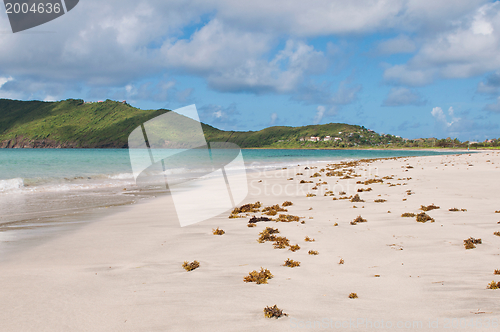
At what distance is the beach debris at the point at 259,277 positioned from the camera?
166 inches

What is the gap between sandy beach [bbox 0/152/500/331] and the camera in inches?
126

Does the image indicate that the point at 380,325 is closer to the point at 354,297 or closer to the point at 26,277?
the point at 354,297

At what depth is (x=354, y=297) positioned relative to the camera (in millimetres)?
3650

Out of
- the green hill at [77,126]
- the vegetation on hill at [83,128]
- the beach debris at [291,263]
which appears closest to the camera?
the beach debris at [291,263]

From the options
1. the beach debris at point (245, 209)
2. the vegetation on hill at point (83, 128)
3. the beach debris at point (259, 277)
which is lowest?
the beach debris at point (245, 209)

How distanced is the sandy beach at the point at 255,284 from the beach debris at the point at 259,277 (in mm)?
93

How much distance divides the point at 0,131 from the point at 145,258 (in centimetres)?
19524

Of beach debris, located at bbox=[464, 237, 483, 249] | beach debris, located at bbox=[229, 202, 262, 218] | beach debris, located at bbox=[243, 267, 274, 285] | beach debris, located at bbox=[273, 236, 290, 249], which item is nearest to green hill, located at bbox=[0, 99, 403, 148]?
beach debris, located at bbox=[229, 202, 262, 218]

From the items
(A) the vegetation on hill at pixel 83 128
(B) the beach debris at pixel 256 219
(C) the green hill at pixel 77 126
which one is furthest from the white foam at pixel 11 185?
(C) the green hill at pixel 77 126

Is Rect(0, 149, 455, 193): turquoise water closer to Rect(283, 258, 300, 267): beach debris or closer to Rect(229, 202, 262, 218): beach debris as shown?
Rect(229, 202, 262, 218): beach debris

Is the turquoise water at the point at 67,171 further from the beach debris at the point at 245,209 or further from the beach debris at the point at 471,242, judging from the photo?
the beach debris at the point at 471,242

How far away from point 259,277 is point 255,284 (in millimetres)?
117

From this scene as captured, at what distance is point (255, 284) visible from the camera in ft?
13.7

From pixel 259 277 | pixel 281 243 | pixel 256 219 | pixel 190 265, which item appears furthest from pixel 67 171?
pixel 259 277
